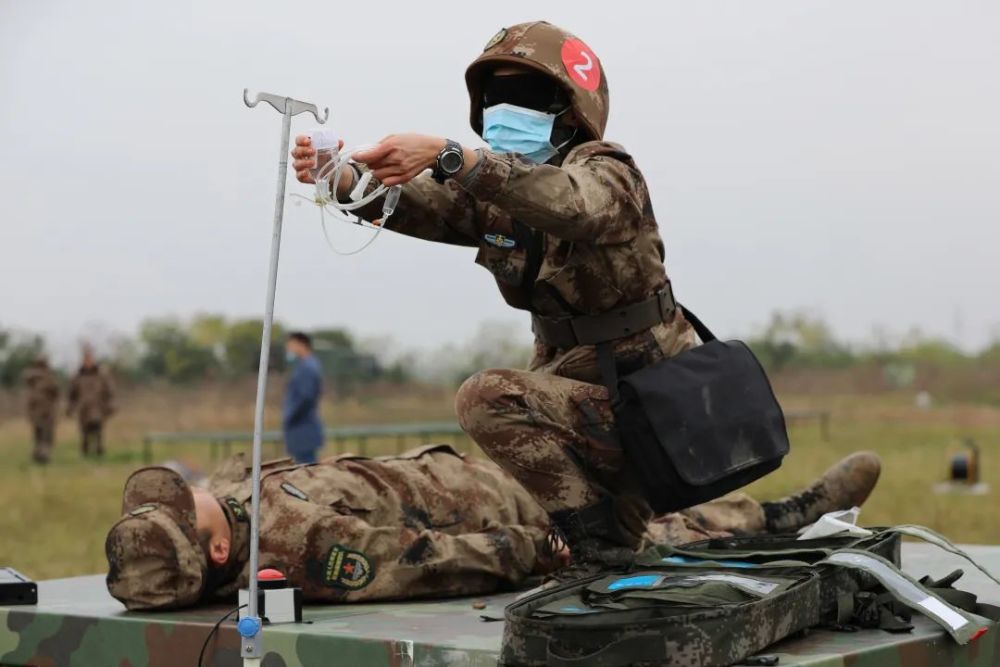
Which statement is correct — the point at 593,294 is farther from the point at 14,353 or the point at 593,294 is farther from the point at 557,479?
the point at 14,353

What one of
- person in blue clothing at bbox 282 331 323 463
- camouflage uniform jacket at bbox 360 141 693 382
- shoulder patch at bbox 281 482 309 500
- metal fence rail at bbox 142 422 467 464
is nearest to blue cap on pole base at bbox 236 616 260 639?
camouflage uniform jacket at bbox 360 141 693 382

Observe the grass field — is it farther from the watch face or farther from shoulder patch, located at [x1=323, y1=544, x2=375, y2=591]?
the watch face

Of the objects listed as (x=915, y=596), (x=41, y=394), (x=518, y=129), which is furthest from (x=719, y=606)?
(x=41, y=394)

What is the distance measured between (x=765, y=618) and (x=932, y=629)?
60 cm

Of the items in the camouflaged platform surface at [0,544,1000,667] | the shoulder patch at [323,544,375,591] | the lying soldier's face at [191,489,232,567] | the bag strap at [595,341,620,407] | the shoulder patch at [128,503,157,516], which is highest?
the bag strap at [595,341,620,407]

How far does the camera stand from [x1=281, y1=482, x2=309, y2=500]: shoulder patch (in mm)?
5258

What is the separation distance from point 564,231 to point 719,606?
1195 millimetres

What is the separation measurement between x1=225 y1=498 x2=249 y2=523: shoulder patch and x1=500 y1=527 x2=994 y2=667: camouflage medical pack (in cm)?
141

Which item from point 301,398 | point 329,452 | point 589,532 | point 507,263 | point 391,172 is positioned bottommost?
point 329,452

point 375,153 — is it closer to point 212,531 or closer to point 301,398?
point 212,531

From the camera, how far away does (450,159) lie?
4.06 m

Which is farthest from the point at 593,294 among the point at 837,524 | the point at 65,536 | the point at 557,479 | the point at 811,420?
the point at 811,420

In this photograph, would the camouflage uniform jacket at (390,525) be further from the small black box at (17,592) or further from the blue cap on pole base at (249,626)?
the blue cap on pole base at (249,626)

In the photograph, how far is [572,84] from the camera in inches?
186
